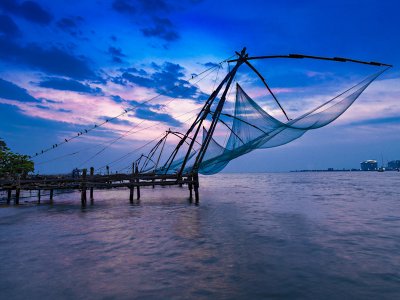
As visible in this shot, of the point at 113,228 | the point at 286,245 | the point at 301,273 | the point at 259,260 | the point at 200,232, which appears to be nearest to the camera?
the point at 301,273

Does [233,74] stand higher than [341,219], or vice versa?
[233,74]

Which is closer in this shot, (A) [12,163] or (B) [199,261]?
(B) [199,261]

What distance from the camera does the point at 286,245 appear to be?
24.8 ft

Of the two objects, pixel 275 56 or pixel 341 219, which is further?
pixel 341 219

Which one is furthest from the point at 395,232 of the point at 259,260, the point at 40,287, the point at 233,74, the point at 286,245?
the point at 40,287

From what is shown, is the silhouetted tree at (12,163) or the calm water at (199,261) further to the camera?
the silhouetted tree at (12,163)

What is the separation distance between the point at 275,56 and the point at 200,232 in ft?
21.6

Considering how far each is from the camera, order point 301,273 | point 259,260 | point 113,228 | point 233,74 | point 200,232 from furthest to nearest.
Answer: point 233,74 < point 113,228 < point 200,232 < point 259,260 < point 301,273

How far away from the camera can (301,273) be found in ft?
17.6

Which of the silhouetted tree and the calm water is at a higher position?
the silhouetted tree

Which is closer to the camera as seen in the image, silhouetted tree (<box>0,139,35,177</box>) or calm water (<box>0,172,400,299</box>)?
calm water (<box>0,172,400,299</box>)

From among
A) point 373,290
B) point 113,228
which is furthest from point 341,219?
point 113,228

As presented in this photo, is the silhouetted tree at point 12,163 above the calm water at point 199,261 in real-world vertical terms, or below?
above

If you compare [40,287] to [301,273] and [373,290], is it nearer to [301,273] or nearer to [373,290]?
[301,273]
